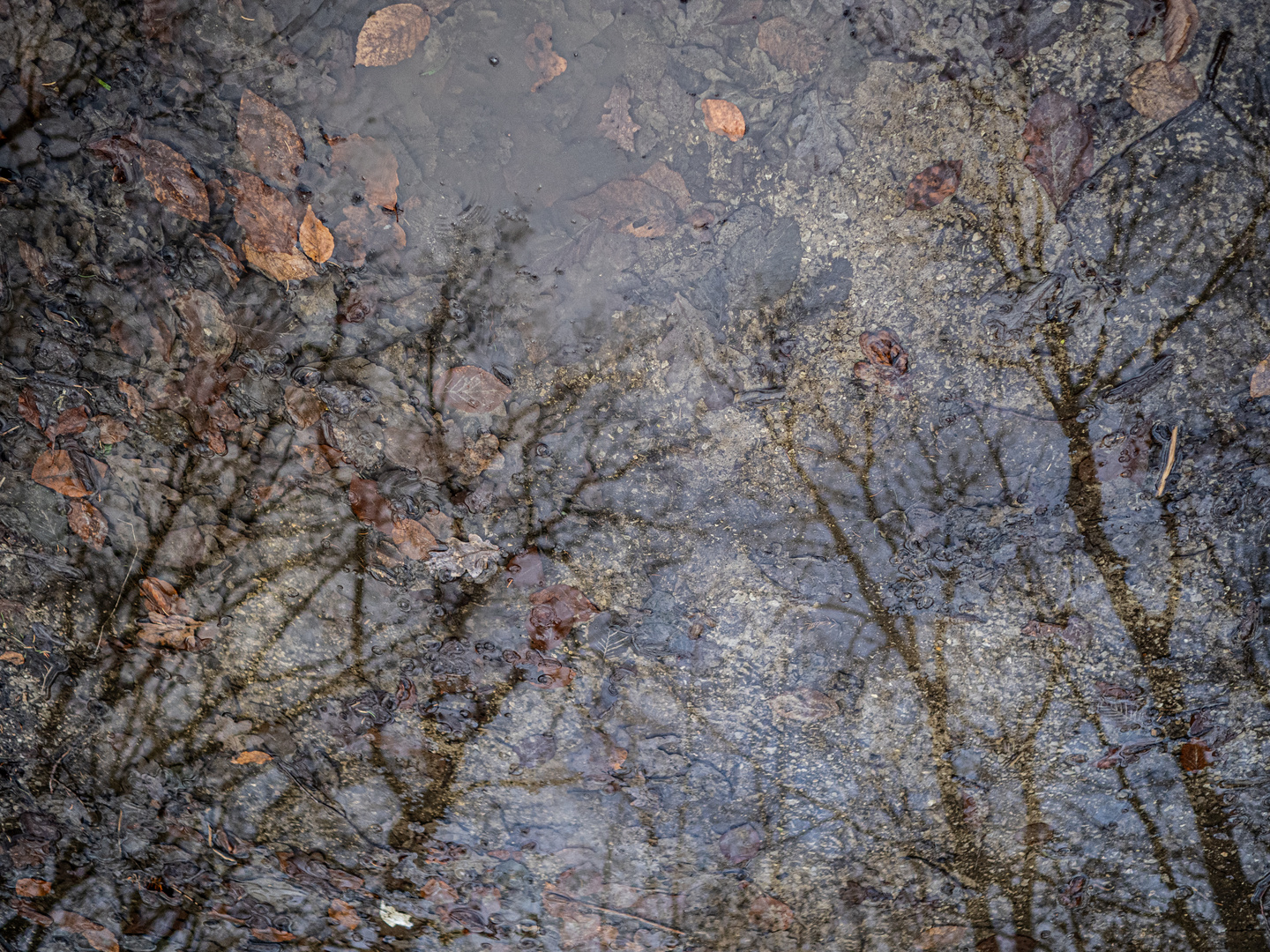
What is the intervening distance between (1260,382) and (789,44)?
1084 millimetres

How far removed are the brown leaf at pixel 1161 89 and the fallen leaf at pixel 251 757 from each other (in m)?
2.25

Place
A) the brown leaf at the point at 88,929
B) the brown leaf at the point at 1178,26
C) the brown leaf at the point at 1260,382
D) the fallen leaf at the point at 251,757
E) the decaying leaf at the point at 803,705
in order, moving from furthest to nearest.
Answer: the brown leaf at the point at 88,929 < the fallen leaf at the point at 251,757 < the decaying leaf at the point at 803,705 < the brown leaf at the point at 1260,382 < the brown leaf at the point at 1178,26

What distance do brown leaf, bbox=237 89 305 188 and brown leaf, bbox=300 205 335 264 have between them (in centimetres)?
8

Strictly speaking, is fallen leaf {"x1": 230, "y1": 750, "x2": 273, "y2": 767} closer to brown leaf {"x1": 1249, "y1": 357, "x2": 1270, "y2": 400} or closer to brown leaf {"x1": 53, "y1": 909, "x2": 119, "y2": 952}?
brown leaf {"x1": 53, "y1": 909, "x2": 119, "y2": 952}

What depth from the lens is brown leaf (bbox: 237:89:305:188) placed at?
116 centimetres

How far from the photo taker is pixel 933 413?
3.97 ft

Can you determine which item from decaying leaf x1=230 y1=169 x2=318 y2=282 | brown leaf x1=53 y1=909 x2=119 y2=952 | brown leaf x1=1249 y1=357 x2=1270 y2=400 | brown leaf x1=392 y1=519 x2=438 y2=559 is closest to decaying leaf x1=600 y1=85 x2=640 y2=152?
decaying leaf x1=230 y1=169 x2=318 y2=282

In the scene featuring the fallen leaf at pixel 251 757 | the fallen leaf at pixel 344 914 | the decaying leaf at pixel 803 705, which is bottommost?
the fallen leaf at pixel 344 914

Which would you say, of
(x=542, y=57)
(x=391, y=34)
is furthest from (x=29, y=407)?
(x=542, y=57)

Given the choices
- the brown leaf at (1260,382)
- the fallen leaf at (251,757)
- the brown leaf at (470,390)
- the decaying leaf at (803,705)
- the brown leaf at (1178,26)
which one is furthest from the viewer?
the fallen leaf at (251,757)

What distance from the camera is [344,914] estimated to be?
1.61 m

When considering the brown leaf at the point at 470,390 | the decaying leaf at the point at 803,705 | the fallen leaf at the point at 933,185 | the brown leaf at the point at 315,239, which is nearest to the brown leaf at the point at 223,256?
the brown leaf at the point at 315,239

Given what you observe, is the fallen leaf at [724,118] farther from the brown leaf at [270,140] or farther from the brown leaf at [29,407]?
the brown leaf at [29,407]

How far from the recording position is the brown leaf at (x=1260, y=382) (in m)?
1.15
